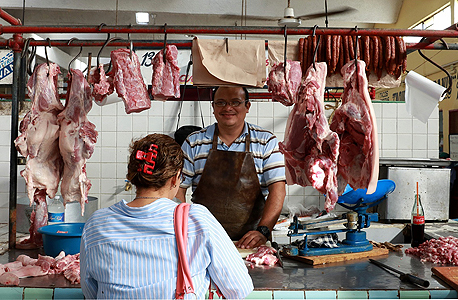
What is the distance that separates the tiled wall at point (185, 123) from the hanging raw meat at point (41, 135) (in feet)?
9.89

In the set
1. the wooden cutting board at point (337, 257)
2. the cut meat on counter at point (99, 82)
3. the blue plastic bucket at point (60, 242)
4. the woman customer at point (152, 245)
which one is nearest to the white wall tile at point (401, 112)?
the wooden cutting board at point (337, 257)

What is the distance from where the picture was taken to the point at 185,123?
249 inches

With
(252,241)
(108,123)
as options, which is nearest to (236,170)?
(252,241)

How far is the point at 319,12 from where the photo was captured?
8.53 m

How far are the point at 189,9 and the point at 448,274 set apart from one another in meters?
6.58

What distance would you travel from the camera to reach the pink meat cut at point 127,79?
3068 mm

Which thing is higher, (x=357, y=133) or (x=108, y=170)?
(x=357, y=133)

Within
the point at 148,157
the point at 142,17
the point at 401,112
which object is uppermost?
the point at 142,17

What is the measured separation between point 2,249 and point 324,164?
2456 mm

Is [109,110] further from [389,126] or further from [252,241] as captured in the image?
[389,126]

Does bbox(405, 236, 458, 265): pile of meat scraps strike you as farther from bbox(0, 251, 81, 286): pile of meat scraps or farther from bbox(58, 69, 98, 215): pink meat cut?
bbox(58, 69, 98, 215): pink meat cut

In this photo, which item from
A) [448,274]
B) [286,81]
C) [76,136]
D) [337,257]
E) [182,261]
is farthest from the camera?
[76,136]

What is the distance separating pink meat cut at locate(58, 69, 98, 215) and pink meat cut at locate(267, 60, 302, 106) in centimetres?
133

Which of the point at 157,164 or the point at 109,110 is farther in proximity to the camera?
the point at 109,110
